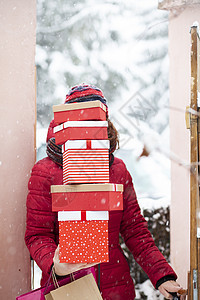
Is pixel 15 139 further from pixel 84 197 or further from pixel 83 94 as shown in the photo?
pixel 84 197

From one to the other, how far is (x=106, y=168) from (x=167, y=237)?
2.19m

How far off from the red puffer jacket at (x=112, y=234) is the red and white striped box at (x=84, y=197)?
0.82 ft

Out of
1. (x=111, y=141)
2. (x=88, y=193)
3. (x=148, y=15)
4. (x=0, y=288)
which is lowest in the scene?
(x=0, y=288)

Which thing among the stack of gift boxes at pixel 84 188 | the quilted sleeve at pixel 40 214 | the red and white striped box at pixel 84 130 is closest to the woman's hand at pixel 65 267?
the stack of gift boxes at pixel 84 188

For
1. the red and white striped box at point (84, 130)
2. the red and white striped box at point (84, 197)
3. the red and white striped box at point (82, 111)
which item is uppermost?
the red and white striped box at point (82, 111)

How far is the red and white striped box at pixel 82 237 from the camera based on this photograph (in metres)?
1.20

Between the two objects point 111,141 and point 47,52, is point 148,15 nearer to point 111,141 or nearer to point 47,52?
point 47,52

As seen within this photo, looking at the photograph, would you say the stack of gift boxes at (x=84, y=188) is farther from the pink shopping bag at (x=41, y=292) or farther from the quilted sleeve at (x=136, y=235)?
the quilted sleeve at (x=136, y=235)

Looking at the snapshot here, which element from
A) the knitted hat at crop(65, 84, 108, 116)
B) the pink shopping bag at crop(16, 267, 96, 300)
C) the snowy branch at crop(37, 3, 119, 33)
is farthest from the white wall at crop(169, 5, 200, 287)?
the pink shopping bag at crop(16, 267, 96, 300)

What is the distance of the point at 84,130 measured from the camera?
119 centimetres

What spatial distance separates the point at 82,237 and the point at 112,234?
419mm

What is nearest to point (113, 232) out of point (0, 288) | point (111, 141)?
point (111, 141)

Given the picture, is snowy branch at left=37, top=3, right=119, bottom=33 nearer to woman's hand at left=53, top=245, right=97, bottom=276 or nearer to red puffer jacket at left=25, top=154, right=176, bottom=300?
red puffer jacket at left=25, top=154, right=176, bottom=300

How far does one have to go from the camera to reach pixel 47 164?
1.55 meters
